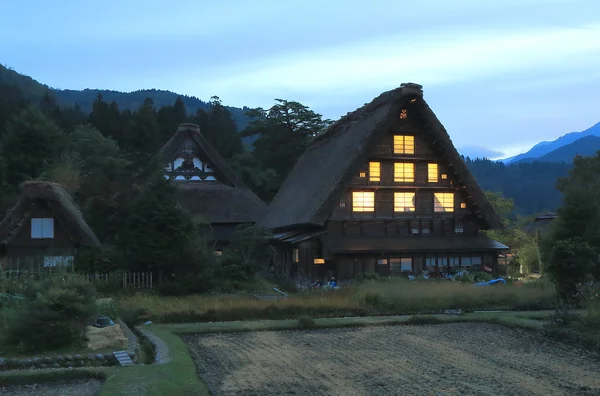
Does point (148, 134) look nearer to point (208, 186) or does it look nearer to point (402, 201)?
point (208, 186)

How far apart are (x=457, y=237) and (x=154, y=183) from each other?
16.2 m

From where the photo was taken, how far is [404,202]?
30531mm

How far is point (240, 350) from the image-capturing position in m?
12.7

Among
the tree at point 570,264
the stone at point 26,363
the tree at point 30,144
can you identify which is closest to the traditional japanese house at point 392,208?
the tree at point 570,264

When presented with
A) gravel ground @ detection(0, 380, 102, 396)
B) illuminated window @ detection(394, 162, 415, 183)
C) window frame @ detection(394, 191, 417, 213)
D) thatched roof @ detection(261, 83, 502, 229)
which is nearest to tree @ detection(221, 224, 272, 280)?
thatched roof @ detection(261, 83, 502, 229)

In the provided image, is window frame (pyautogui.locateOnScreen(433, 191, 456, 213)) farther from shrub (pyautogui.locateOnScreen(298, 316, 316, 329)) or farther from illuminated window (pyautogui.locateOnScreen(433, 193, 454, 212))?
shrub (pyautogui.locateOnScreen(298, 316, 316, 329))

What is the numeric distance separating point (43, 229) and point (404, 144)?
17.7 meters

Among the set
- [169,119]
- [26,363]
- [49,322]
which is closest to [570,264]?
[49,322]

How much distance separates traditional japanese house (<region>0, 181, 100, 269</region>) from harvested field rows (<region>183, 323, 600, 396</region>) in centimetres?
1418

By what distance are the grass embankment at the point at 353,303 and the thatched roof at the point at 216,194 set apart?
16.7 m

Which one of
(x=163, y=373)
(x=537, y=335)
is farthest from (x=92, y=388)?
(x=537, y=335)

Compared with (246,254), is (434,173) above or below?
above

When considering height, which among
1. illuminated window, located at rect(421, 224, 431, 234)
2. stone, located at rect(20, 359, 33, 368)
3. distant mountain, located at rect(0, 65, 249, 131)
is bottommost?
stone, located at rect(20, 359, 33, 368)

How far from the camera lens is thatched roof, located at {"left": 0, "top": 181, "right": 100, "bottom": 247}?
25.6 meters
